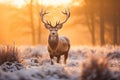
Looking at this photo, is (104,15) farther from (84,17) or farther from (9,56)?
(9,56)

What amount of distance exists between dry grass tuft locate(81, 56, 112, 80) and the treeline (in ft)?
96.3

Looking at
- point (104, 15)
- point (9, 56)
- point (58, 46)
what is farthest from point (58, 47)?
point (104, 15)

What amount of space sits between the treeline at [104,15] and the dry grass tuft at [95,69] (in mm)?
29361

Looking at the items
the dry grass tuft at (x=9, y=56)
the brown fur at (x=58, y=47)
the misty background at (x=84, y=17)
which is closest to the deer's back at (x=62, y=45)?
the brown fur at (x=58, y=47)

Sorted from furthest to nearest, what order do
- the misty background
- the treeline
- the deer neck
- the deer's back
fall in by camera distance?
the misty background → the treeline → the deer's back → the deer neck

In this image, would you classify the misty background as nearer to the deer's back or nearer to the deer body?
the deer's back

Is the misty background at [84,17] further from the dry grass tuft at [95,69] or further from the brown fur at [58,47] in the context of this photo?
the dry grass tuft at [95,69]

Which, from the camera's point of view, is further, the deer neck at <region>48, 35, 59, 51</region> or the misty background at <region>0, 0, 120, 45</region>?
the misty background at <region>0, 0, 120, 45</region>

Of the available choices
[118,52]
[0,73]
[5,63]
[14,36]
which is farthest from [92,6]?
[0,73]

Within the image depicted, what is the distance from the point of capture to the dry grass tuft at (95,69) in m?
11.7

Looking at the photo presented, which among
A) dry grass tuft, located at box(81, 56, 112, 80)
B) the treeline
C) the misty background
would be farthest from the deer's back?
the treeline

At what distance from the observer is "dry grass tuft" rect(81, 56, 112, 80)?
11711mm

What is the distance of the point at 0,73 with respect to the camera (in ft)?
40.0

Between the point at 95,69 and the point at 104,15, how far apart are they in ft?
103
